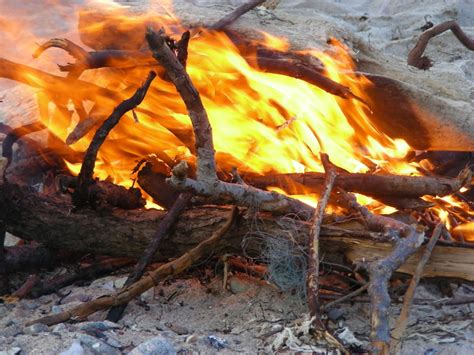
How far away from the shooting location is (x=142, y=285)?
2213 mm

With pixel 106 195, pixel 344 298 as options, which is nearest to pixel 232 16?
pixel 106 195

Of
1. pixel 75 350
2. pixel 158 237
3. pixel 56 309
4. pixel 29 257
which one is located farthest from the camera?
pixel 29 257

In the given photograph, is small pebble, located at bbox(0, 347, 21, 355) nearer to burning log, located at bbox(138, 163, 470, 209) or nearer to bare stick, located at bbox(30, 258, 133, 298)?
bare stick, located at bbox(30, 258, 133, 298)

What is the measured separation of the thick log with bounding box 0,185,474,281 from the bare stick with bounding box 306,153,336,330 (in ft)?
0.25

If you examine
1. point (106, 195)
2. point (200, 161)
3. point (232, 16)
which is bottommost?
point (106, 195)

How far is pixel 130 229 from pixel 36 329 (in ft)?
2.13

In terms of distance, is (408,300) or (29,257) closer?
(408,300)

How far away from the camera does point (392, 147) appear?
3.17 meters

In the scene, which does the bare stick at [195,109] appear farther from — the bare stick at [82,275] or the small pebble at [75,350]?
the bare stick at [82,275]

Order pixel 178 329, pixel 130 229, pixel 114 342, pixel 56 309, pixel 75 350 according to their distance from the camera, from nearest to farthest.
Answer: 1. pixel 75 350
2. pixel 114 342
3. pixel 178 329
4. pixel 56 309
5. pixel 130 229

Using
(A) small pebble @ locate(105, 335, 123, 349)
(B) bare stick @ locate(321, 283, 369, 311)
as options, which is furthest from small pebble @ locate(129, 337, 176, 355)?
(B) bare stick @ locate(321, 283, 369, 311)

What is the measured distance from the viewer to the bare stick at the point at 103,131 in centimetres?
229

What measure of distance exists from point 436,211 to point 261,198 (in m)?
1.08

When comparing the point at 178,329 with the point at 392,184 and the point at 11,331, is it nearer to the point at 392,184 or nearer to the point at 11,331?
the point at 11,331
